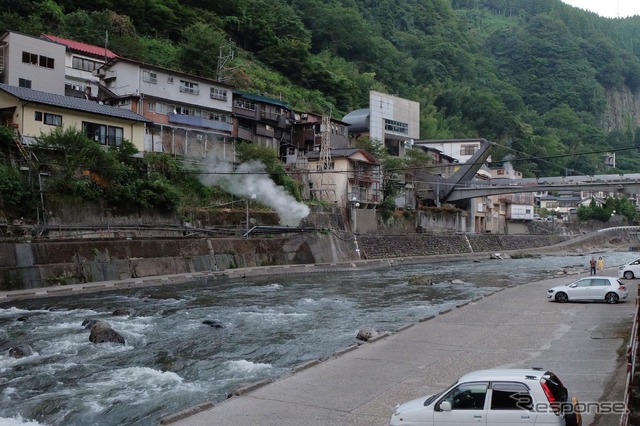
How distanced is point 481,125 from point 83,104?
95.4 meters

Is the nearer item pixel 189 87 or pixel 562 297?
pixel 562 297

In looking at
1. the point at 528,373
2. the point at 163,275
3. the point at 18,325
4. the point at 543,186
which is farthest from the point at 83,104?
the point at 543,186

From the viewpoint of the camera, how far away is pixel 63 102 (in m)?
39.9

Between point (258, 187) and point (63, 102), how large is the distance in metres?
16.7

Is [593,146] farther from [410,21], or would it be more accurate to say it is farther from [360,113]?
[360,113]

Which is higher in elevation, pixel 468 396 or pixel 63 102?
pixel 63 102

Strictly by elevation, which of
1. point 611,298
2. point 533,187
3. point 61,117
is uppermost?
point 61,117

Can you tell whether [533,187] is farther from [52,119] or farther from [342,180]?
[52,119]

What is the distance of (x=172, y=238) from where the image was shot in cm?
3894

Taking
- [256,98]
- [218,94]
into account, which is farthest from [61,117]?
[256,98]

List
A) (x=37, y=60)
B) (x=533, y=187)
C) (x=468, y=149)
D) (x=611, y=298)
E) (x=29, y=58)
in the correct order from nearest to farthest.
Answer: (x=611, y=298) < (x=29, y=58) < (x=37, y=60) < (x=533, y=187) < (x=468, y=149)

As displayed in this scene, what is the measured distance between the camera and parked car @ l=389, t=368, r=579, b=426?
28.4 ft

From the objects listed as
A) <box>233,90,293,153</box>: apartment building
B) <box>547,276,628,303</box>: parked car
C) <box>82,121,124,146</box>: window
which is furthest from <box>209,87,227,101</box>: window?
<box>547,276,628,303</box>: parked car

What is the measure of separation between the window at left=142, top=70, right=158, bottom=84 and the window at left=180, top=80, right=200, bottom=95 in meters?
2.44
